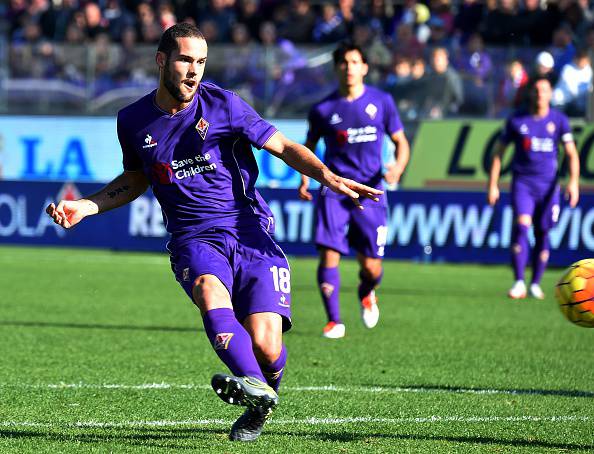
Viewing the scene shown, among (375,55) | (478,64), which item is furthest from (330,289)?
(375,55)

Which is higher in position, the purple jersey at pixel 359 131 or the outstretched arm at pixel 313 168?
the outstretched arm at pixel 313 168

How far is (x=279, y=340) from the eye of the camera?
5645 mm

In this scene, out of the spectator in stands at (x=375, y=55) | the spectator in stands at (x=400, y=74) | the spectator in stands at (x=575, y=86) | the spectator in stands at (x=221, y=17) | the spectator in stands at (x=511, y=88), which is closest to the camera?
the spectator in stands at (x=575, y=86)

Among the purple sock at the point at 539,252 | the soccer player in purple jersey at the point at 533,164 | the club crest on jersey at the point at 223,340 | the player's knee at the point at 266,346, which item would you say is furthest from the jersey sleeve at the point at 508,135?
the club crest on jersey at the point at 223,340

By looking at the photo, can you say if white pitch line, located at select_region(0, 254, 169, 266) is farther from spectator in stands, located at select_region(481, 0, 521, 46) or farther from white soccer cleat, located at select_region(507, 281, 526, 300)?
spectator in stands, located at select_region(481, 0, 521, 46)

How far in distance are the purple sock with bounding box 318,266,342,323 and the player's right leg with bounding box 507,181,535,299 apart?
4229 millimetres

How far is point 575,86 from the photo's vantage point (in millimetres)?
19438

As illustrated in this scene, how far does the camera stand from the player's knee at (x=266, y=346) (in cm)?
557

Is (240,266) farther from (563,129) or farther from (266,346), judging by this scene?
(563,129)

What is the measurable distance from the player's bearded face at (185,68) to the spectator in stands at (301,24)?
17.0 meters

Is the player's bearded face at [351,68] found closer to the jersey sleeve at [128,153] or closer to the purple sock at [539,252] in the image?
the jersey sleeve at [128,153]

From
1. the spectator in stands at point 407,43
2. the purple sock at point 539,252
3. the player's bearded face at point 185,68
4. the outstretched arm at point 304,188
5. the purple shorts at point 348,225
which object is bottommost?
the purple sock at point 539,252

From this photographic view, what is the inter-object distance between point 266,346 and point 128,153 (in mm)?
1243

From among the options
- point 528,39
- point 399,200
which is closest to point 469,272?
point 399,200
